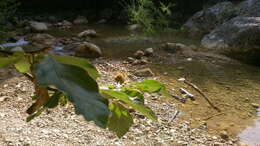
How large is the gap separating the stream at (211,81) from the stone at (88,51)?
13cm

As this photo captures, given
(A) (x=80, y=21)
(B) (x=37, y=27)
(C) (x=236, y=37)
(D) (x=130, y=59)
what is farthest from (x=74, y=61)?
(A) (x=80, y=21)

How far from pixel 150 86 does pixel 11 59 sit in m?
0.15

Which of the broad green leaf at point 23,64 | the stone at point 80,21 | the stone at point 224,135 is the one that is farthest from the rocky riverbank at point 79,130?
the stone at point 80,21

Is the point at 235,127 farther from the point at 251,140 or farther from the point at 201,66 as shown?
the point at 201,66

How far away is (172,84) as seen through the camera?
3.06 meters

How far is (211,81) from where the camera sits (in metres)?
3.19

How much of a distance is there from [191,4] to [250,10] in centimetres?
204

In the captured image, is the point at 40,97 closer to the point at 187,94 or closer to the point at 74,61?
the point at 74,61

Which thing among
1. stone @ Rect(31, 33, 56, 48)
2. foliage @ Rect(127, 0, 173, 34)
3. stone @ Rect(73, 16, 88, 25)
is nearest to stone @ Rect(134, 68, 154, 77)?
foliage @ Rect(127, 0, 173, 34)

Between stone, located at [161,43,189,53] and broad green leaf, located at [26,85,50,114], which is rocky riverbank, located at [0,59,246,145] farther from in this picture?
stone, located at [161,43,189,53]

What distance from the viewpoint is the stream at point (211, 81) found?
233 cm

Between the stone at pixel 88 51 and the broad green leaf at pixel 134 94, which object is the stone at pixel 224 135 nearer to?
the broad green leaf at pixel 134 94

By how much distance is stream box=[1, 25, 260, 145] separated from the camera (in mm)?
2328

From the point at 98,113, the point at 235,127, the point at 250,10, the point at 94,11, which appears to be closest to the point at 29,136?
the point at 235,127
